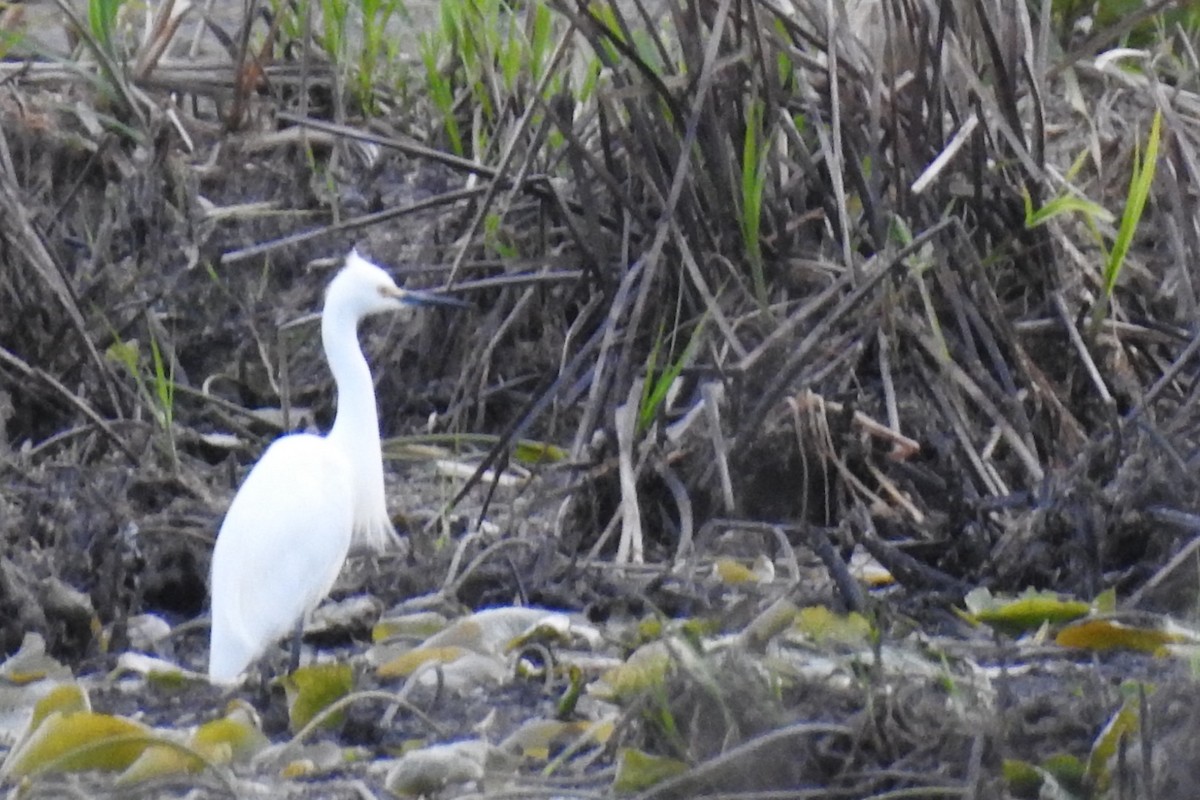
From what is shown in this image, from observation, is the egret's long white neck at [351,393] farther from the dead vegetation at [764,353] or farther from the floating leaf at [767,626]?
the floating leaf at [767,626]

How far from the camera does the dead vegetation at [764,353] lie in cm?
339

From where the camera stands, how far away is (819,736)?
7.63 ft

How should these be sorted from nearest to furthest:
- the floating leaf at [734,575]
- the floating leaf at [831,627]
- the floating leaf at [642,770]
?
the floating leaf at [642,770] → the floating leaf at [831,627] → the floating leaf at [734,575]

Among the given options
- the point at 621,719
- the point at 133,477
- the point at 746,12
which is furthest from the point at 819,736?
the point at 133,477

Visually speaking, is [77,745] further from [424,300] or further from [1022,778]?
[424,300]

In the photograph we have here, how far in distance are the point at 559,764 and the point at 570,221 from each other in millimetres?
1735

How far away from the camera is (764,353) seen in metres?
3.63

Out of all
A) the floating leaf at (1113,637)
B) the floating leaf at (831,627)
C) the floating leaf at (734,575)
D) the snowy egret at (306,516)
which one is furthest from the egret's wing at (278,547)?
the floating leaf at (1113,637)

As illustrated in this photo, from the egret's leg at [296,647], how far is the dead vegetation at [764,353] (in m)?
0.22

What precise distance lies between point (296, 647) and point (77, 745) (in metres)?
0.93

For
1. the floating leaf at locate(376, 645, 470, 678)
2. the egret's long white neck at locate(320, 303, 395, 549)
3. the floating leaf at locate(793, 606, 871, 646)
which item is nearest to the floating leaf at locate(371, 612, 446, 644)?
the floating leaf at locate(376, 645, 470, 678)

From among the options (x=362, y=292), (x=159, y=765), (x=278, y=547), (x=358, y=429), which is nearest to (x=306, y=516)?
(x=278, y=547)

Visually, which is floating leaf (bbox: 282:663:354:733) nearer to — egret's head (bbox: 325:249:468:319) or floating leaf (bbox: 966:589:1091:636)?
floating leaf (bbox: 966:589:1091:636)

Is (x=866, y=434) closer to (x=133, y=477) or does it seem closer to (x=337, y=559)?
(x=337, y=559)
